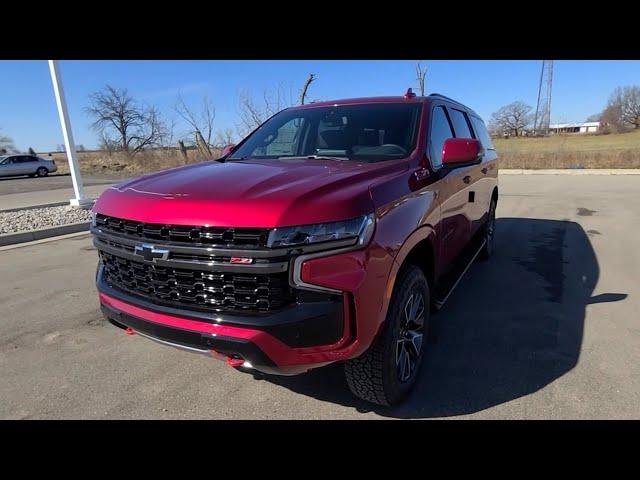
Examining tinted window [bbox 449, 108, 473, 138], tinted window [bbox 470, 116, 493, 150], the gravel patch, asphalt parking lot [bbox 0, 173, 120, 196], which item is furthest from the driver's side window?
asphalt parking lot [bbox 0, 173, 120, 196]

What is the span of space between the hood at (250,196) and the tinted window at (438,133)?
57 cm

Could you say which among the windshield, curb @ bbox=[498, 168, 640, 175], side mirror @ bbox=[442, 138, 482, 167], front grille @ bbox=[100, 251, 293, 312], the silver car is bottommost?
curb @ bbox=[498, 168, 640, 175]

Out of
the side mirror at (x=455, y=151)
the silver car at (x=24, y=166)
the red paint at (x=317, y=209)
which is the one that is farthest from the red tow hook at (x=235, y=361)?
the silver car at (x=24, y=166)

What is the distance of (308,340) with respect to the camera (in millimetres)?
2047

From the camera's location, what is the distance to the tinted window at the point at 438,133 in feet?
10.5

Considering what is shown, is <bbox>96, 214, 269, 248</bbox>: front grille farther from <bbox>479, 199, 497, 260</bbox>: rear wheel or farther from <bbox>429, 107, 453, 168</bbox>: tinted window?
<bbox>479, 199, 497, 260</bbox>: rear wheel

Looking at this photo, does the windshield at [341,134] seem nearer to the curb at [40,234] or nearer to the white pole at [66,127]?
the curb at [40,234]

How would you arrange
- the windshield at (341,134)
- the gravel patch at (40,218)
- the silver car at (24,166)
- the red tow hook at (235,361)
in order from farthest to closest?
the silver car at (24,166)
the gravel patch at (40,218)
the windshield at (341,134)
the red tow hook at (235,361)

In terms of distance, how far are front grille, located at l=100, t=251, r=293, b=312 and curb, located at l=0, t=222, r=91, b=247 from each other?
6.77m

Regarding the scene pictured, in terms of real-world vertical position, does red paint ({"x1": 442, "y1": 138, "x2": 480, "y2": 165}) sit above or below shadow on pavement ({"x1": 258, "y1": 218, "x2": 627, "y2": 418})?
above

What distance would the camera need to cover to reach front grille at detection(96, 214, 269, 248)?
1.97 meters
